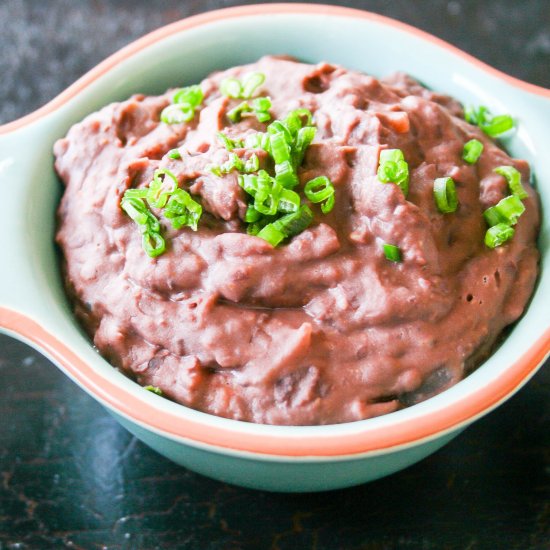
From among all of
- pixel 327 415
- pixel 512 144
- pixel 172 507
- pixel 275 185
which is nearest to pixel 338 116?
pixel 275 185

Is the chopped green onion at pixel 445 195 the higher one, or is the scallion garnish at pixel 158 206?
the chopped green onion at pixel 445 195

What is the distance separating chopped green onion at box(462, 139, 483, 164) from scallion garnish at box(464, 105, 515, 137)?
246mm

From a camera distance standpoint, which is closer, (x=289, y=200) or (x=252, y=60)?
(x=289, y=200)

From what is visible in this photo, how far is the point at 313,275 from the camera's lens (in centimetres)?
229

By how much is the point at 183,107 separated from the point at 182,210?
1.61 feet

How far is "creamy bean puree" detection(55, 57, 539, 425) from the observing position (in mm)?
2213

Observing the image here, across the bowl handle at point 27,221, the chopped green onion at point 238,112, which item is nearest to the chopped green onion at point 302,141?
the chopped green onion at point 238,112

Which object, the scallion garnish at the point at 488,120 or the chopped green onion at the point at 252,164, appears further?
the scallion garnish at the point at 488,120

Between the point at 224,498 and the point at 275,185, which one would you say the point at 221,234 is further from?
the point at 224,498

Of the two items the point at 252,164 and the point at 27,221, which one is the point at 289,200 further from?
the point at 27,221

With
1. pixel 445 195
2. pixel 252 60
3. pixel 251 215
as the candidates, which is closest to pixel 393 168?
pixel 445 195

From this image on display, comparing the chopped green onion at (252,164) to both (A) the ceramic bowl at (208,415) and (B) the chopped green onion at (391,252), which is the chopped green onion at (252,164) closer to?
(B) the chopped green onion at (391,252)

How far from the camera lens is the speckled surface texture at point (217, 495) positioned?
2.49 m

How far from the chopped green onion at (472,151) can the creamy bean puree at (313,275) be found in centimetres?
4
